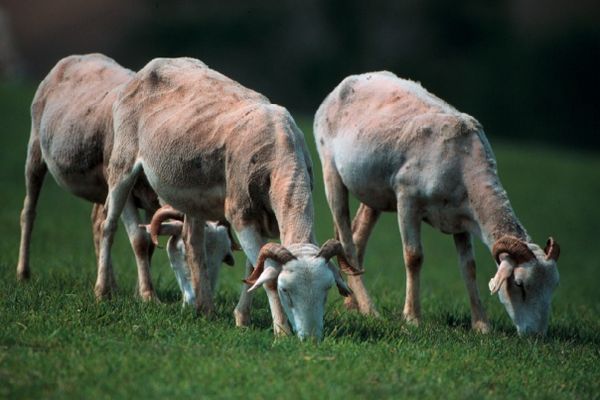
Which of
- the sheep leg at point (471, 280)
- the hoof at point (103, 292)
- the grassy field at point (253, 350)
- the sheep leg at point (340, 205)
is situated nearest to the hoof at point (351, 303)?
the sheep leg at point (340, 205)

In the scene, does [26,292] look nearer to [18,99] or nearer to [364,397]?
[364,397]

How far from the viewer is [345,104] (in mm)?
12703

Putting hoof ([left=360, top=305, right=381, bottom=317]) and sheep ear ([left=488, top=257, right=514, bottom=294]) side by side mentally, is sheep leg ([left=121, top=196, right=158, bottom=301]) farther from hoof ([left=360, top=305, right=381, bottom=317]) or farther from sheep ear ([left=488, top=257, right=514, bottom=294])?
sheep ear ([left=488, top=257, right=514, bottom=294])

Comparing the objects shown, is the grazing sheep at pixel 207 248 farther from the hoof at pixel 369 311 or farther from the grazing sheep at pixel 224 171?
the hoof at pixel 369 311

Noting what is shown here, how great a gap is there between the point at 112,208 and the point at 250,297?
1.86 metres

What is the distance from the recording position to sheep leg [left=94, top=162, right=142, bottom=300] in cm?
1107

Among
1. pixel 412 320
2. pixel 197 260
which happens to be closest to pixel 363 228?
pixel 412 320

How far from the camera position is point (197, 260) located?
11102 mm

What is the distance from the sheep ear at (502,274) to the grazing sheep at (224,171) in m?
1.60

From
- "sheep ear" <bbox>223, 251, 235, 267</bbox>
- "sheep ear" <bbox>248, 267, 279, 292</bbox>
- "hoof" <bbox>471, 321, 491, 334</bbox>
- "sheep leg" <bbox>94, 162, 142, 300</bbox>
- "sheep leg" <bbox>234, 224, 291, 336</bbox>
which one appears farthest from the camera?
"sheep ear" <bbox>223, 251, 235, 267</bbox>

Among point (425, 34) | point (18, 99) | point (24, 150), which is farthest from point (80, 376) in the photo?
point (425, 34)

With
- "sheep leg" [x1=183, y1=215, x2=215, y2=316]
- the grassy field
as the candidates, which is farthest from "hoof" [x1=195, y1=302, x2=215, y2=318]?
the grassy field

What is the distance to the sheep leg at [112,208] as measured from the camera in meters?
11.1

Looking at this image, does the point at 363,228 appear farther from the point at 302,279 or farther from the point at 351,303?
the point at 302,279
